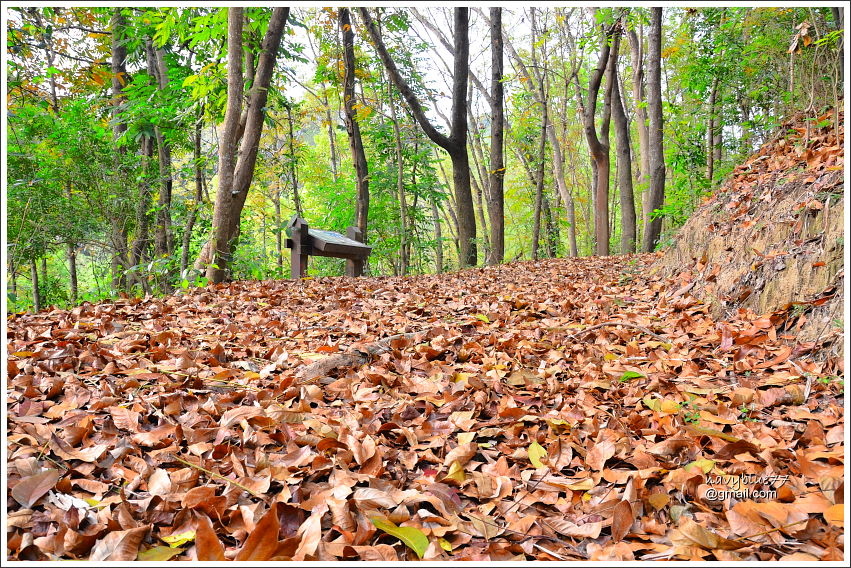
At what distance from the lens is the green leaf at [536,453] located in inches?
71.7

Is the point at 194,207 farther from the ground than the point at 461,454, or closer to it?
farther from the ground

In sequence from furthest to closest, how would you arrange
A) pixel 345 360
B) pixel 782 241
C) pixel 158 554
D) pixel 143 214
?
pixel 143 214
pixel 782 241
pixel 345 360
pixel 158 554

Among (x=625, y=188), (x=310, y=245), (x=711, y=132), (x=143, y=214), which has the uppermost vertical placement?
(x=711, y=132)

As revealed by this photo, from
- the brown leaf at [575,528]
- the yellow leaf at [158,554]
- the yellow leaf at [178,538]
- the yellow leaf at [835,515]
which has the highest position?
the yellow leaf at [178,538]

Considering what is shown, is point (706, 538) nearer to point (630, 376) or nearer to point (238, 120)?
point (630, 376)

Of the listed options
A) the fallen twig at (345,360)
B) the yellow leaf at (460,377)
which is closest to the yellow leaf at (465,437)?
the yellow leaf at (460,377)

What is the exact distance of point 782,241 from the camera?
334cm

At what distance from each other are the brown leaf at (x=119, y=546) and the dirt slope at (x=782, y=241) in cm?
284

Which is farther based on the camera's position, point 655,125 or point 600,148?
point 600,148

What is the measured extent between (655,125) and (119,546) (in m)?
9.77

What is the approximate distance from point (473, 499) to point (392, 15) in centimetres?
857

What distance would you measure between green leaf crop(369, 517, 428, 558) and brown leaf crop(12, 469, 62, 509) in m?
0.88

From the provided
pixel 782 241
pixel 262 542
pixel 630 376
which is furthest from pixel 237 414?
pixel 782 241

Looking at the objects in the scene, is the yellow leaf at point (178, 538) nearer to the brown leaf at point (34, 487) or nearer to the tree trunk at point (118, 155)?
the brown leaf at point (34, 487)
